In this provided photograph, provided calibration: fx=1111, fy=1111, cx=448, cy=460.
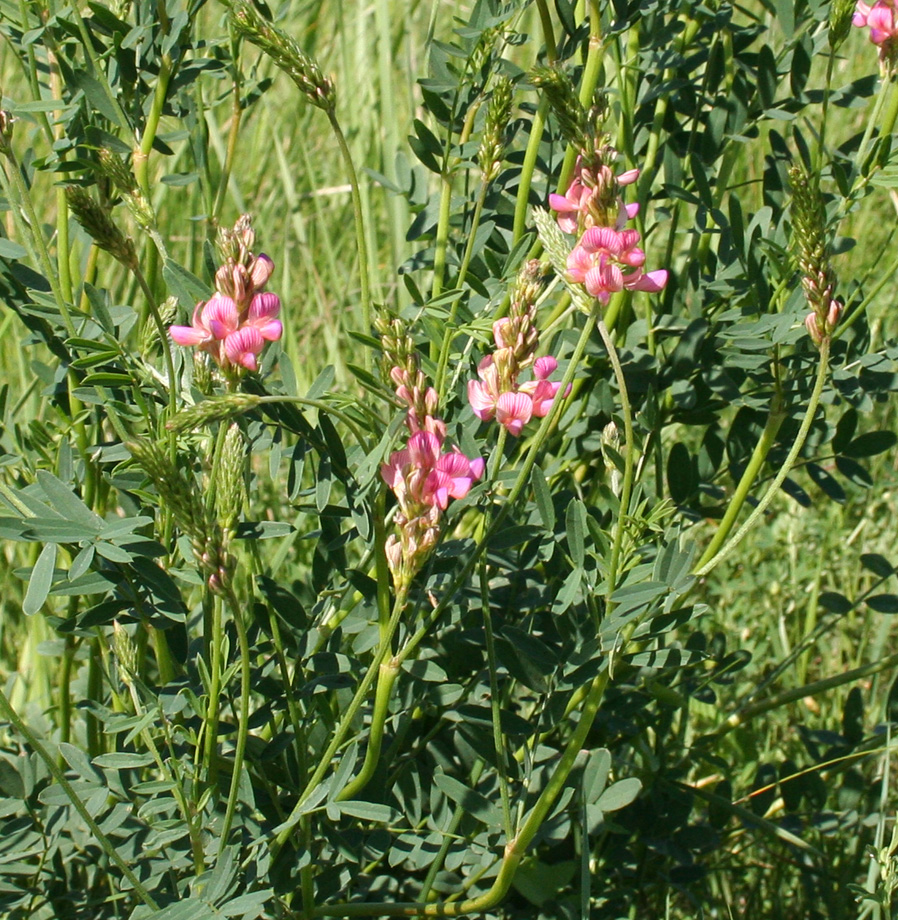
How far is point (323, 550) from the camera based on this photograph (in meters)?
1.20

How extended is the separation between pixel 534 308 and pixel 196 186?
1.63 metres

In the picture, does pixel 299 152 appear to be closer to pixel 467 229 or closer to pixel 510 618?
pixel 467 229

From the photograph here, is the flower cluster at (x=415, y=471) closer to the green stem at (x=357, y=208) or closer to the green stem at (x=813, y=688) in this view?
the green stem at (x=357, y=208)

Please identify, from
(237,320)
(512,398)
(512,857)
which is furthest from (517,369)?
(512,857)

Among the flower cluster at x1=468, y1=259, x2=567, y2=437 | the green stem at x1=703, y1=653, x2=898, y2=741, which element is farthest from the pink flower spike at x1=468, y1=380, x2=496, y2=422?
the green stem at x1=703, y1=653, x2=898, y2=741

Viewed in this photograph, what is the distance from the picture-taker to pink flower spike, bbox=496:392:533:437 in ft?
3.07

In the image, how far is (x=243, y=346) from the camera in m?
0.88

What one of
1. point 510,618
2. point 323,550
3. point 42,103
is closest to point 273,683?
point 323,550

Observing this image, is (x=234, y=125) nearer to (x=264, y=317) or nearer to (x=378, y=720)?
(x=264, y=317)

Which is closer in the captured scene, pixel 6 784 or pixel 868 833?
pixel 6 784

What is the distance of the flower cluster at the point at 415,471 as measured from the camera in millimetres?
871

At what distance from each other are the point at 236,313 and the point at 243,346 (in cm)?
3

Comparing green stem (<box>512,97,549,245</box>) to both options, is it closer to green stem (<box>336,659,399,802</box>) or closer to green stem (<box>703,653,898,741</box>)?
green stem (<box>336,659,399,802</box>)

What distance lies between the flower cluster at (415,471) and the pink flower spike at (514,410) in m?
0.05
